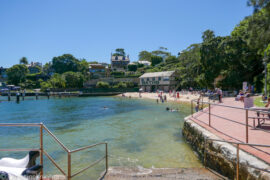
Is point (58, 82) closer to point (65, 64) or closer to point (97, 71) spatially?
point (65, 64)

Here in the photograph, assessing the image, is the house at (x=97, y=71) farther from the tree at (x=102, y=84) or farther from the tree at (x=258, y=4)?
the tree at (x=258, y=4)

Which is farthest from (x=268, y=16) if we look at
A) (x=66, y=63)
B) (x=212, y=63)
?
(x=66, y=63)

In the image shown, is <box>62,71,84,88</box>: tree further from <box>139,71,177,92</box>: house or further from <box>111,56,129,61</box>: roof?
<box>111,56,129,61</box>: roof

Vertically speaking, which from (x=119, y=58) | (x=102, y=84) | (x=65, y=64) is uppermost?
(x=119, y=58)

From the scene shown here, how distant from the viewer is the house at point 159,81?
6731 cm

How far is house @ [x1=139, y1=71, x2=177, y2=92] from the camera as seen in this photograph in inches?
2650

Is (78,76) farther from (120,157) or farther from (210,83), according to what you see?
(120,157)

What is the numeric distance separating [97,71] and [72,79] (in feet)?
70.1

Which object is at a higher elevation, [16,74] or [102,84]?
[16,74]

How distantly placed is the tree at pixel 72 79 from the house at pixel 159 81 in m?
28.0

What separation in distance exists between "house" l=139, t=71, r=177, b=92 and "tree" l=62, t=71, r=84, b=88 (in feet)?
91.8

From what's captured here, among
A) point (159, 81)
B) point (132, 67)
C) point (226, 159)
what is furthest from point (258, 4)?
point (132, 67)

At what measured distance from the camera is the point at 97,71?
104125mm

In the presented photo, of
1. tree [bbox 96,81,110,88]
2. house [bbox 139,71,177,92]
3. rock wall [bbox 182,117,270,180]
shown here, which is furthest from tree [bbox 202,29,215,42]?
tree [bbox 96,81,110,88]
